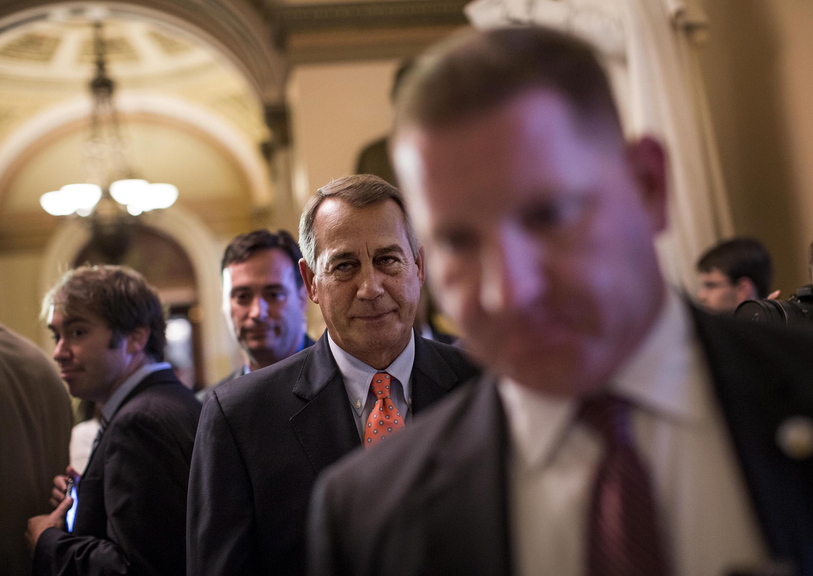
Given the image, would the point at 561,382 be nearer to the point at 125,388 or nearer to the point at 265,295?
the point at 125,388

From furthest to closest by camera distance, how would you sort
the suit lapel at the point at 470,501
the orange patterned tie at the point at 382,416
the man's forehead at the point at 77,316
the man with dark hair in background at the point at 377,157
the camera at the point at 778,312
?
the man with dark hair in background at the point at 377,157 → the man's forehead at the point at 77,316 → the orange patterned tie at the point at 382,416 → the camera at the point at 778,312 → the suit lapel at the point at 470,501

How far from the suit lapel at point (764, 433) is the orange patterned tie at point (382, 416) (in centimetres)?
118

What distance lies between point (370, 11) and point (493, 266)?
638 cm

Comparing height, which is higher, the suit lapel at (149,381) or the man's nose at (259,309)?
the man's nose at (259,309)

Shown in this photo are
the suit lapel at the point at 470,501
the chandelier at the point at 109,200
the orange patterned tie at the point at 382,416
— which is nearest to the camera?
the suit lapel at the point at 470,501

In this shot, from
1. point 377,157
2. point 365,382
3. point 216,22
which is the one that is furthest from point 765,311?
point 216,22

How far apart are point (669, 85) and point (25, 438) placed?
10.7ft

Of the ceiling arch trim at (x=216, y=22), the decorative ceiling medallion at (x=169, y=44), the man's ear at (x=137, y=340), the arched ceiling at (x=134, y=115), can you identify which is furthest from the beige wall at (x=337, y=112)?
the decorative ceiling medallion at (x=169, y=44)

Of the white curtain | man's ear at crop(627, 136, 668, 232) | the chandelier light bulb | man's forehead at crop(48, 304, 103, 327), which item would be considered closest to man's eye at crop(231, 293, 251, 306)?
man's forehead at crop(48, 304, 103, 327)

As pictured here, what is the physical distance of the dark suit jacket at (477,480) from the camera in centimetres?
85

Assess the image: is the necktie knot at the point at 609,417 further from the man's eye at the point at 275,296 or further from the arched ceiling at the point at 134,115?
the arched ceiling at the point at 134,115

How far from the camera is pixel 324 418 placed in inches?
79.0

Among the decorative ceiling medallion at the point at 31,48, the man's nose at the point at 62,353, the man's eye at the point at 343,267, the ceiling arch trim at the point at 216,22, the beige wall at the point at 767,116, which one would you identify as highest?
the decorative ceiling medallion at the point at 31,48

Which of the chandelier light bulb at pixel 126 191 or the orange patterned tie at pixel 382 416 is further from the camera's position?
the chandelier light bulb at pixel 126 191
